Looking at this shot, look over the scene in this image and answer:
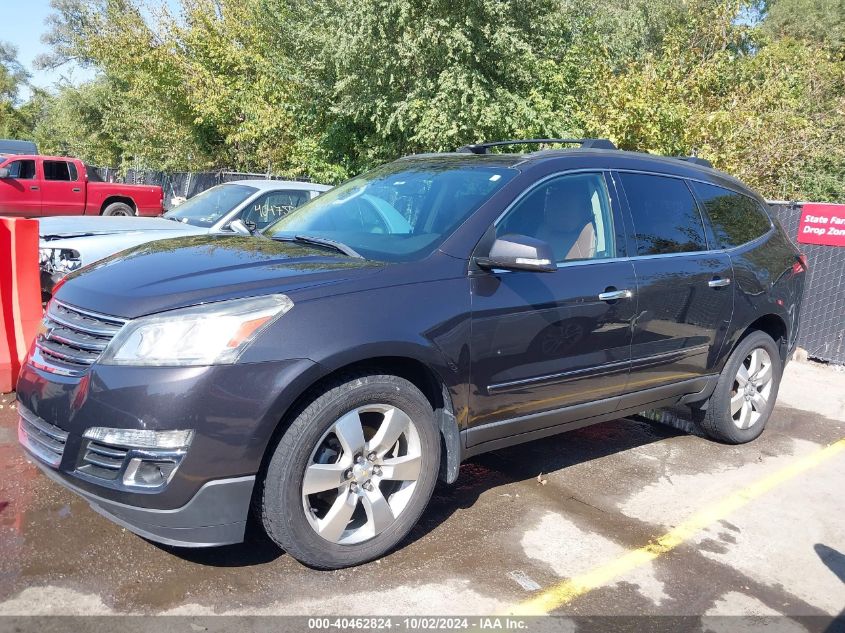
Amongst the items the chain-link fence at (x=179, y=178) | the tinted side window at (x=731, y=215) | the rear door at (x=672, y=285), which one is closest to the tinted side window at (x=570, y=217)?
the rear door at (x=672, y=285)

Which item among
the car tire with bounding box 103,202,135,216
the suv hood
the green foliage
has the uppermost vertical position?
the green foliage

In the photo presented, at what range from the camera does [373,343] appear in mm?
3088

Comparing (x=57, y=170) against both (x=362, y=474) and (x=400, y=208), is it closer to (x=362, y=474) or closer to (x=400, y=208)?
(x=400, y=208)

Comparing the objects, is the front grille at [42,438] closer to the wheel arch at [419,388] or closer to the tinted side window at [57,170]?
the wheel arch at [419,388]

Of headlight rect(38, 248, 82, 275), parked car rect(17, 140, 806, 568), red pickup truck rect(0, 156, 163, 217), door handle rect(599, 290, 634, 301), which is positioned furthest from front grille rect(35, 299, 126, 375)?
red pickup truck rect(0, 156, 163, 217)

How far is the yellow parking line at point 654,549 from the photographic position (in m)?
3.12

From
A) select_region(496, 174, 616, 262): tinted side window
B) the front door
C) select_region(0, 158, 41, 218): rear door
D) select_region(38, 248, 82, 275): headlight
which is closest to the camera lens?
the front door

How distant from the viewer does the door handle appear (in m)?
4.00

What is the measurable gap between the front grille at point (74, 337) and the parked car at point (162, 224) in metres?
2.04

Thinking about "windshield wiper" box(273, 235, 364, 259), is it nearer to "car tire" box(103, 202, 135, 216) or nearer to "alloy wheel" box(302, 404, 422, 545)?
"alloy wheel" box(302, 404, 422, 545)

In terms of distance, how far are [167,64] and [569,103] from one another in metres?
13.6

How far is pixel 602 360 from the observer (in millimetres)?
4074

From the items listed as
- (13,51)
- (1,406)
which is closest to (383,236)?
(1,406)

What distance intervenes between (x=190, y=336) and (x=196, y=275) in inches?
16.2
